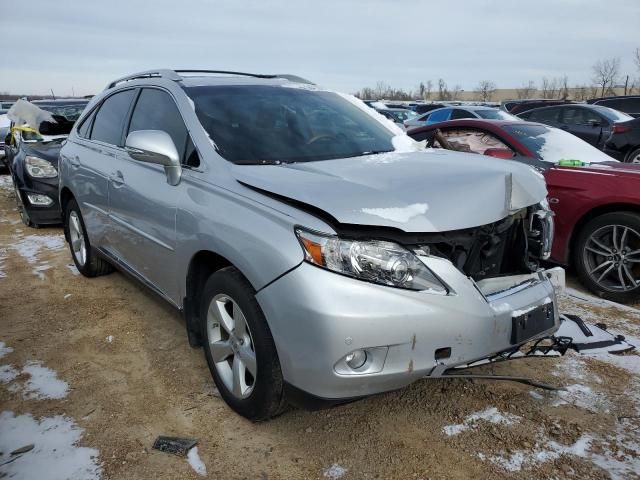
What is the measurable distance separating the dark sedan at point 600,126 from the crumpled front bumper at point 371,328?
28.7 feet

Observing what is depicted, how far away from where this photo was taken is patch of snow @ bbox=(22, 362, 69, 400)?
2.94 m

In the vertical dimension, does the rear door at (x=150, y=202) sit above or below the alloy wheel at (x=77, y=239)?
above

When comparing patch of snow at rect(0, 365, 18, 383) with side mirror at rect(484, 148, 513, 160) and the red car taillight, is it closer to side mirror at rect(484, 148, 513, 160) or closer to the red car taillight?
side mirror at rect(484, 148, 513, 160)

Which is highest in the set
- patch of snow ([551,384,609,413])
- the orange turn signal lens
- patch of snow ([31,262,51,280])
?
the orange turn signal lens

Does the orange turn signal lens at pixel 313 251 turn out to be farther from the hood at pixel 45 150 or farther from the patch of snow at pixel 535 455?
the hood at pixel 45 150

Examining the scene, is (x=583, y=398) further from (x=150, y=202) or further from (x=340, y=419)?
(x=150, y=202)

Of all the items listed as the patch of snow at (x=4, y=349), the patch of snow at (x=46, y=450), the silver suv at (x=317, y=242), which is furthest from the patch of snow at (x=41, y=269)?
the patch of snow at (x=46, y=450)

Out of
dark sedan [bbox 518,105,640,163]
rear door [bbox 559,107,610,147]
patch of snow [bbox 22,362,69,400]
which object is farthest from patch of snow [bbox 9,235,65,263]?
rear door [bbox 559,107,610,147]

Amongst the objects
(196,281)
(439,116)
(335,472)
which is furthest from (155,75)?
(439,116)

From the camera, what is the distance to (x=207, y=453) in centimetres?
242

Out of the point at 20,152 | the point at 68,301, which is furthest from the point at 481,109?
the point at 68,301

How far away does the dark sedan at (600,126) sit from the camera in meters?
9.30

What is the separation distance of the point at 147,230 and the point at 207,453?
4.68 ft

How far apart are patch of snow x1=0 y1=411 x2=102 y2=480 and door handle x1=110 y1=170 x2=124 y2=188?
1574 mm
